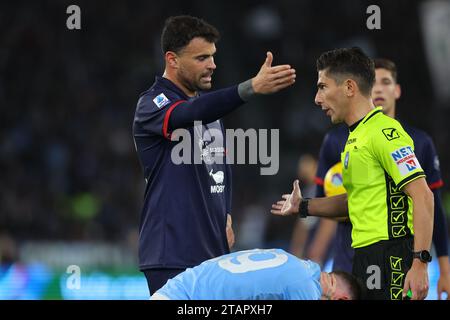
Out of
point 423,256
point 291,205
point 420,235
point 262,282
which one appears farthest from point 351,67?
point 262,282

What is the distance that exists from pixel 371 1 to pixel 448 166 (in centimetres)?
461

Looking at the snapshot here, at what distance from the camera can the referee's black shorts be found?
4.77 meters

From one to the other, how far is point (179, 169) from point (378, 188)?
1109mm

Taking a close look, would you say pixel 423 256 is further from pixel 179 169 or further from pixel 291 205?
pixel 179 169

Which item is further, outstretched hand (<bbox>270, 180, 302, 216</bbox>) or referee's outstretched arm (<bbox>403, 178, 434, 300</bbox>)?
outstretched hand (<bbox>270, 180, 302, 216</bbox>)

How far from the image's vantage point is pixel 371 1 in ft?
62.0

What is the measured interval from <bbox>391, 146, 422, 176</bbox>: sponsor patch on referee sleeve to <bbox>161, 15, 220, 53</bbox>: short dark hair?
1345mm

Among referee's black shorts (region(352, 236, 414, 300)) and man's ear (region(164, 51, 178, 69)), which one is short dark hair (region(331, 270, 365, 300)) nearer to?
referee's black shorts (region(352, 236, 414, 300))

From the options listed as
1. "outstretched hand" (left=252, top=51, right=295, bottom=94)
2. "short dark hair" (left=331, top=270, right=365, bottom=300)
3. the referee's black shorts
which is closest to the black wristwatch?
the referee's black shorts

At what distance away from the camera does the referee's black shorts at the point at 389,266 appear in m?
4.77

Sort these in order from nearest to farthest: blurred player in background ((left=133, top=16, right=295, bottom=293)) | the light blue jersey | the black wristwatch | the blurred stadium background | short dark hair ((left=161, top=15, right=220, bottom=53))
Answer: the light blue jersey
the black wristwatch
blurred player in background ((left=133, top=16, right=295, bottom=293))
short dark hair ((left=161, top=15, right=220, bottom=53))
the blurred stadium background

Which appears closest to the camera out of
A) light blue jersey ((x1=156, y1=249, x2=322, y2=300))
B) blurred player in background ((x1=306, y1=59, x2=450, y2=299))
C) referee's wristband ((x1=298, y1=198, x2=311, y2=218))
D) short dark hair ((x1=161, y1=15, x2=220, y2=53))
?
light blue jersey ((x1=156, y1=249, x2=322, y2=300))

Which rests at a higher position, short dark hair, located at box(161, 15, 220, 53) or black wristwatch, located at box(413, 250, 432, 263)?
short dark hair, located at box(161, 15, 220, 53)
